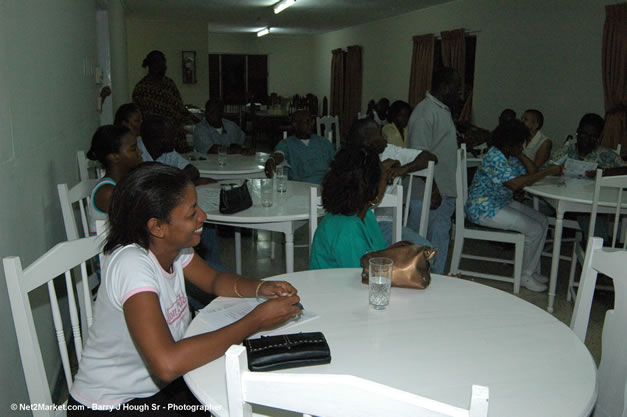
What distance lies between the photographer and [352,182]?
1975 mm

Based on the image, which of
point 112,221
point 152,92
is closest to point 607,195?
point 112,221

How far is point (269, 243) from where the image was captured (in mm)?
4746

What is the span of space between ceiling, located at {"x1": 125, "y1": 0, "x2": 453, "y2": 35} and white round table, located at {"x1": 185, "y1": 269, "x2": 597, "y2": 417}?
313 inches

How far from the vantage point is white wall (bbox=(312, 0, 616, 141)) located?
231 inches

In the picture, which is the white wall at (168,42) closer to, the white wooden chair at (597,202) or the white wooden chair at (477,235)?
the white wooden chair at (477,235)

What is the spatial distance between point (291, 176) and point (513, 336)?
320 cm

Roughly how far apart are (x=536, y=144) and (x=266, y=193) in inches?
123

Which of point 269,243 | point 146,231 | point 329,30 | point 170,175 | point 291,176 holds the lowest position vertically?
point 269,243

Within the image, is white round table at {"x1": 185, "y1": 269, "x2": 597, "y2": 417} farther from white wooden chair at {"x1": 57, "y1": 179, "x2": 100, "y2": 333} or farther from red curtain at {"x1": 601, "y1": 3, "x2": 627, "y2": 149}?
red curtain at {"x1": 601, "y1": 3, "x2": 627, "y2": 149}

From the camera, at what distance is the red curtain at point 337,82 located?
1312cm

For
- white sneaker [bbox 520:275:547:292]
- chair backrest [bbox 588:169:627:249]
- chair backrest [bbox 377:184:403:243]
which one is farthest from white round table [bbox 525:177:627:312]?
chair backrest [bbox 377:184:403:243]

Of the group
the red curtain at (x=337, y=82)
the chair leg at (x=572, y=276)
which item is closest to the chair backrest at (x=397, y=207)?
the chair leg at (x=572, y=276)

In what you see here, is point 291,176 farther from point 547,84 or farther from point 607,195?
point 547,84

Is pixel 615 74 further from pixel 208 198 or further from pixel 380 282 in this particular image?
pixel 380 282
